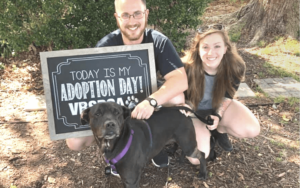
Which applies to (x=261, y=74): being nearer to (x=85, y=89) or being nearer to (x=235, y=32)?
(x=235, y=32)

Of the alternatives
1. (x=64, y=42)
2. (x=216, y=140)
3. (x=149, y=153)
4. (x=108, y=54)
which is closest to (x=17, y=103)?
(x=64, y=42)

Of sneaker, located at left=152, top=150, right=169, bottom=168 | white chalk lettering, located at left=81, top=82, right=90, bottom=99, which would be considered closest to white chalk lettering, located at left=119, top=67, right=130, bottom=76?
white chalk lettering, located at left=81, top=82, right=90, bottom=99

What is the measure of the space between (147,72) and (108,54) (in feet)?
1.50

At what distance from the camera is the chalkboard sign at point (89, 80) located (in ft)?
8.70

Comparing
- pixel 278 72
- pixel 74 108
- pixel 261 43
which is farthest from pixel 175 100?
pixel 261 43

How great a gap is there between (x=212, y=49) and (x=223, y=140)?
1.24m

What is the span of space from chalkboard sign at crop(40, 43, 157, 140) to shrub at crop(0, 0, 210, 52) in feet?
6.88

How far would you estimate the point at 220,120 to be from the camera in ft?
10.8

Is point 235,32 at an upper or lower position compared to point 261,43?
upper

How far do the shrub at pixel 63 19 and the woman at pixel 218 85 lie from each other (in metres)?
2.04

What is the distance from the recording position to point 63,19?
4.62 meters

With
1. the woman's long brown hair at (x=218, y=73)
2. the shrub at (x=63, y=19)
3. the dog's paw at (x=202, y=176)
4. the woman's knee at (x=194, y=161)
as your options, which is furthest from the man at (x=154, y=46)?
the shrub at (x=63, y=19)

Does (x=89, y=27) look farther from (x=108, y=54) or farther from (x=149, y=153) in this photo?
(x=149, y=153)

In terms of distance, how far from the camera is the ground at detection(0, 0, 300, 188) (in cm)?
305
